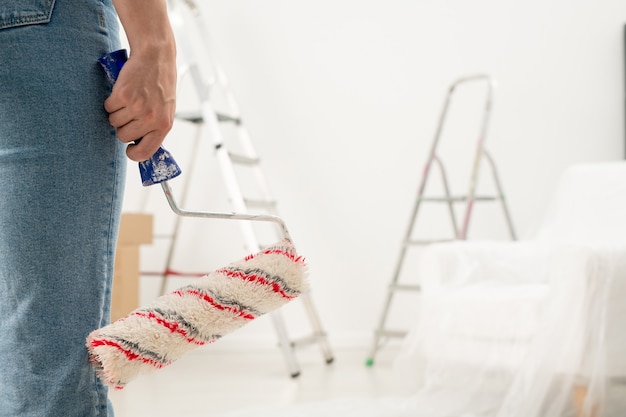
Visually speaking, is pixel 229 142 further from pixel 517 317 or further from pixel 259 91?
pixel 517 317

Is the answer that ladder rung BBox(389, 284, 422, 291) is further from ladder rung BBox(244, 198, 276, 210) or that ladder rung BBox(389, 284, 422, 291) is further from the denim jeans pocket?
the denim jeans pocket

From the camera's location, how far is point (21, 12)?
74 centimetres

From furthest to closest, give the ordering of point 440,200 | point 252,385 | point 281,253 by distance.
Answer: point 440,200, point 252,385, point 281,253

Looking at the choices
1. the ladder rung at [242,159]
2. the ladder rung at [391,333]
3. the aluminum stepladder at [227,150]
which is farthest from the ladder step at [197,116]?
the ladder rung at [391,333]

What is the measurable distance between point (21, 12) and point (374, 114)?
3.31 m

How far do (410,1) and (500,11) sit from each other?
18.1 inches

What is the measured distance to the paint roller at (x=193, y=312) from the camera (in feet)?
2.34

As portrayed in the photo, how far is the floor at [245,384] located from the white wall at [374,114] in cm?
31

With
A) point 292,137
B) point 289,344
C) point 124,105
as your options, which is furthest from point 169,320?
point 292,137

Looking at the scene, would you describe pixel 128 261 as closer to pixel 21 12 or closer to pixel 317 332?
pixel 317 332

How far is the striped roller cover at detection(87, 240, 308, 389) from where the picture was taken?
711mm

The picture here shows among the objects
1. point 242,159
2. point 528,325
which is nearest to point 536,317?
point 528,325

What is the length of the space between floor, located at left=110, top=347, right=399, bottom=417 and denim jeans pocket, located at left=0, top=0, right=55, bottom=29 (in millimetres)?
1938

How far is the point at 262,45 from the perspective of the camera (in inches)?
159
